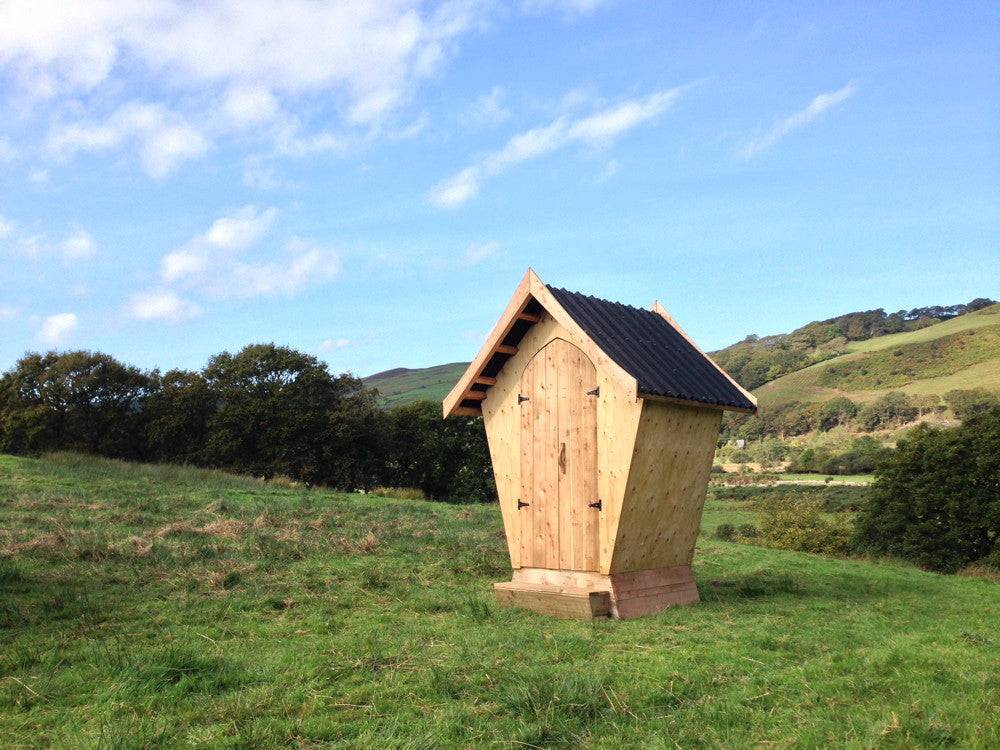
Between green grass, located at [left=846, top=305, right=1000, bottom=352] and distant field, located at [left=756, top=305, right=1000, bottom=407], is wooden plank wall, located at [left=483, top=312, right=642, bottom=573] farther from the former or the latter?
green grass, located at [left=846, top=305, right=1000, bottom=352]

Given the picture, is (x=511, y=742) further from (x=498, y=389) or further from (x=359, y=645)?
(x=498, y=389)

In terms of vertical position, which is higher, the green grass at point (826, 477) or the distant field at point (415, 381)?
the distant field at point (415, 381)

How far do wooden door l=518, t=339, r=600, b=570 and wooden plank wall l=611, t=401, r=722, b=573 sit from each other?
1.91ft

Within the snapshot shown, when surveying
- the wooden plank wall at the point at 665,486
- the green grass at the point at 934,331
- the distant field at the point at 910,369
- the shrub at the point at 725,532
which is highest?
the green grass at the point at 934,331

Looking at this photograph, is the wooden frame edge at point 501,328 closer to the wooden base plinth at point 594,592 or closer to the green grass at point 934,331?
the wooden base plinth at point 594,592

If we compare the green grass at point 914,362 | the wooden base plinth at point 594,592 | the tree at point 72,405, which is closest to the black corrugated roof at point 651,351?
the wooden base plinth at point 594,592

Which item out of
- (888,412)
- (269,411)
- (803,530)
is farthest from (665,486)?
(888,412)

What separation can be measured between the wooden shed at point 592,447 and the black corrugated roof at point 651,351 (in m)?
0.04

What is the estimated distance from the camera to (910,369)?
101938mm

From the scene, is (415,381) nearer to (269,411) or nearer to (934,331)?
(934,331)

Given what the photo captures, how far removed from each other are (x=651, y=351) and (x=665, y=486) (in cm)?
214

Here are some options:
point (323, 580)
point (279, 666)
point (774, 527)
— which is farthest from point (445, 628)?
point (774, 527)

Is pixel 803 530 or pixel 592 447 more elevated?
pixel 592 447

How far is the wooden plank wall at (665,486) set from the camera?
11555 millimetres
